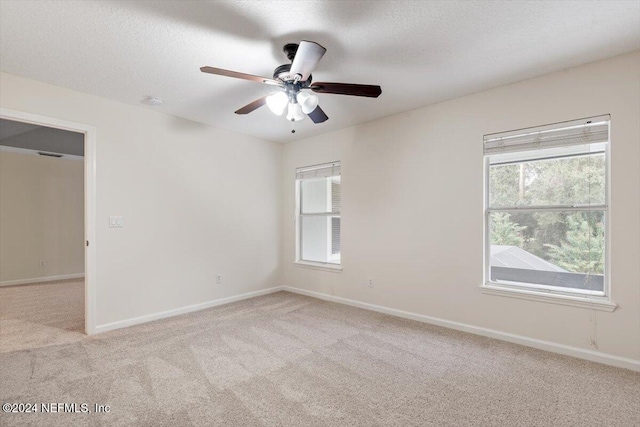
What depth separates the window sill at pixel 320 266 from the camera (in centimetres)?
449

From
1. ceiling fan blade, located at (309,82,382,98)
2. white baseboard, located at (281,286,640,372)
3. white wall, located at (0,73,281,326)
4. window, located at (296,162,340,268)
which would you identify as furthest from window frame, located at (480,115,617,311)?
white wall, located at (0,73,281,326)

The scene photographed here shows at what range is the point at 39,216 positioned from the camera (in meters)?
6.06

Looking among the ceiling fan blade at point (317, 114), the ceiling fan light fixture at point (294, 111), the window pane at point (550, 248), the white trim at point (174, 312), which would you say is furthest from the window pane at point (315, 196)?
the window pane at point (550, 248)

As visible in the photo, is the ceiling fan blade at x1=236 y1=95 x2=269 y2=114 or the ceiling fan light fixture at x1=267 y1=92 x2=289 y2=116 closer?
the ceiling fan light fixture at x1=267 y1=92 x2=289 y2=116

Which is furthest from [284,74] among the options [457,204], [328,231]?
[328,231]

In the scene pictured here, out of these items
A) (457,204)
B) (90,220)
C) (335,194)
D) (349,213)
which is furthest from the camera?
(335,194)

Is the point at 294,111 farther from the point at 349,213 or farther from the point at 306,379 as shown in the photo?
the point at 306,379

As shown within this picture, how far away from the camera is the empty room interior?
6.59 feet

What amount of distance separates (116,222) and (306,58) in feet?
9.39

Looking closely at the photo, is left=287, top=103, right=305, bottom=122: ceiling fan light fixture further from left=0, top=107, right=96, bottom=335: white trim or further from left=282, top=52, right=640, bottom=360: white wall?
left=0, top=107, right=96, bottom=335: white trim

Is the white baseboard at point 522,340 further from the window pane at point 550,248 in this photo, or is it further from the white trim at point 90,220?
the white trim at point 90,220

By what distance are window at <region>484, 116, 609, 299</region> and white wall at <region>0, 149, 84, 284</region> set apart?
783 cm

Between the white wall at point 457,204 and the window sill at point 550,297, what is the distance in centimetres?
5

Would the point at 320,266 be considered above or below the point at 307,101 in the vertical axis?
below
